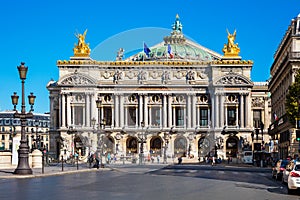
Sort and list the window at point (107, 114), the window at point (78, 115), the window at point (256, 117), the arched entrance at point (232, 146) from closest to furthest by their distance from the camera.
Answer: the window at point (78, 115) < the arched entrance at point (232, 146) < the window at point (107, 114) < the window at point (256, 117)

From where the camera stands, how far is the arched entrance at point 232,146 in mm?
124119

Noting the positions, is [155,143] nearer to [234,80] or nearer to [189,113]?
[189,113]

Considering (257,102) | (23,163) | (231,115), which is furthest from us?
(257,102)

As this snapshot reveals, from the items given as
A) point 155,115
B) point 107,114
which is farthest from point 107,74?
A: point 155,115

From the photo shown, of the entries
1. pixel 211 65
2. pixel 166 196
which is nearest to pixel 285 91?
pixel 211 65

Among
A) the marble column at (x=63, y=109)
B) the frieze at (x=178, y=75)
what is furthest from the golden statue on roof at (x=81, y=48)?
the frieze at (x=178, y=75)

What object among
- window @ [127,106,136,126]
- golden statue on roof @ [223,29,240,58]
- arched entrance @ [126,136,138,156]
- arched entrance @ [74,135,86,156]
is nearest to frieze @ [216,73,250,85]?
golden statue on roof @ [223,29,240,58]

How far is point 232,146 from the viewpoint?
12544cm

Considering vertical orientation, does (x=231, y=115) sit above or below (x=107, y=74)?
below

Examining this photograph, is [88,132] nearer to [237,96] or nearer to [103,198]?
[237,96]

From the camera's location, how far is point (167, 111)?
12556 centimetres

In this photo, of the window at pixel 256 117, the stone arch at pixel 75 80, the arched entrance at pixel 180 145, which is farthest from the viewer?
the window at pixel 256 117

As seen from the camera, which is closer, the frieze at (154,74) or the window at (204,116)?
the frieze at (154,74)

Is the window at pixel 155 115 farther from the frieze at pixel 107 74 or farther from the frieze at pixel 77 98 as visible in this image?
the frieze at pixel 77 98
